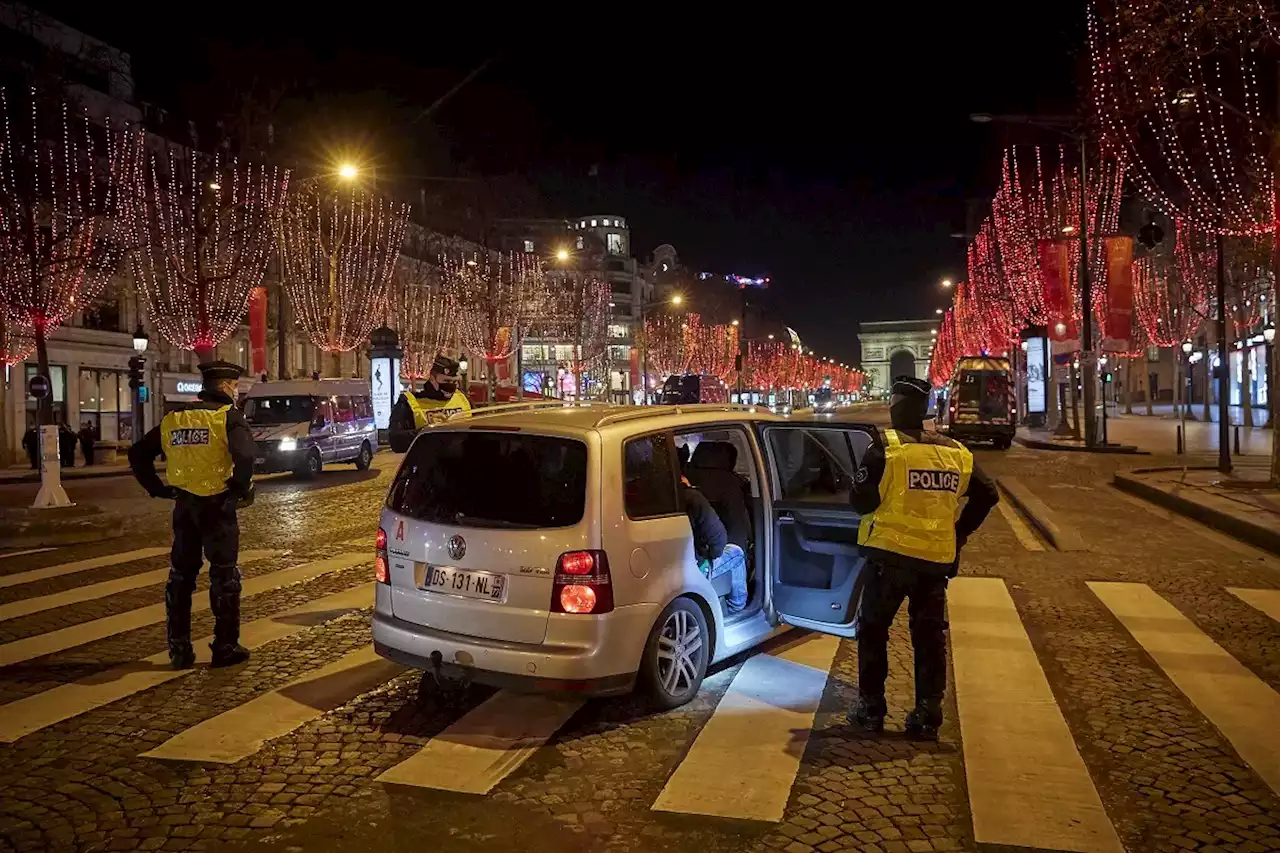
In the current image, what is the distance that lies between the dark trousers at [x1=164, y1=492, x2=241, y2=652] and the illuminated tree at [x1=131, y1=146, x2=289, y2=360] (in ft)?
78.4

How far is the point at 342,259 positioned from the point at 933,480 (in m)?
44.1

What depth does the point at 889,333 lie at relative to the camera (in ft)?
531

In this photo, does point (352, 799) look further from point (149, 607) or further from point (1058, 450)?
point (1058, 450)

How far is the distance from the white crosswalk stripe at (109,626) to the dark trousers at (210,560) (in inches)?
48.0

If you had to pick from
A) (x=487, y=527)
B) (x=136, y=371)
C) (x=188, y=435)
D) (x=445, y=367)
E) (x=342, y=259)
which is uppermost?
(x=342, y=259)

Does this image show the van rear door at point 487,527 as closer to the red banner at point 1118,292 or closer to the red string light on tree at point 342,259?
the red banner at point 1118,292

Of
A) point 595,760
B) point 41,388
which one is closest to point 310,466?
point 41,388

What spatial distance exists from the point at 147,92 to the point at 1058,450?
38.0 metres

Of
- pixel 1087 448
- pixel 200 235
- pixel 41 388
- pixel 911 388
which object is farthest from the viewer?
pixel 200 235

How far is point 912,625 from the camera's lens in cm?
507

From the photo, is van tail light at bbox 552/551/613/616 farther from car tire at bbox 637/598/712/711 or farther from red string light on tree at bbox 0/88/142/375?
red string light on tree at bbox 0/88/142/375

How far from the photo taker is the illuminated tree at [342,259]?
3909 centimetres

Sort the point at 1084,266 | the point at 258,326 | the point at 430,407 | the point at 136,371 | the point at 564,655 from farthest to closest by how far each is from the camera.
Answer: the point at 258,326
the point at 1084,266
the point at 136,371
the point at 430,407
the point at 564,655

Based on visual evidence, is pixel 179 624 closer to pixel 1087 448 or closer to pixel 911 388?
pixel 911 388
